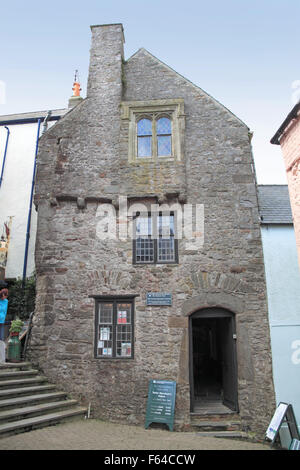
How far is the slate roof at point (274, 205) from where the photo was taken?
8570 mm

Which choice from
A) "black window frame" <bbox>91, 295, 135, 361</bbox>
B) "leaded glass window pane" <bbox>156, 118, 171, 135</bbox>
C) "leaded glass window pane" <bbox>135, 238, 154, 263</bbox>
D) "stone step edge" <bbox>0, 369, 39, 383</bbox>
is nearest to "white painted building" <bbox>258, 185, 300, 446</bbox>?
"leaded glass window pane" <bbox>135, 238, 154, 263</bbox>

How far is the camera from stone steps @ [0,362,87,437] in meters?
6.10

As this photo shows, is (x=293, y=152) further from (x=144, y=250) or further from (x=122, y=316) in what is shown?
(x=122, y=316)

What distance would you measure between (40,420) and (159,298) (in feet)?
11.7

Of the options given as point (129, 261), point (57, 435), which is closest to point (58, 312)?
point (129, 261)

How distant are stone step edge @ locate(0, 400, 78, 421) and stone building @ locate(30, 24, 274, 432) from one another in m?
0.47

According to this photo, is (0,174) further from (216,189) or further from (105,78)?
(216,189)

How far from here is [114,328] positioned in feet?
26.9

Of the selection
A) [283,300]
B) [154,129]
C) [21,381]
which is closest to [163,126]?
[154,129]

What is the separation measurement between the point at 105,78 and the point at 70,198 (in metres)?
3.97

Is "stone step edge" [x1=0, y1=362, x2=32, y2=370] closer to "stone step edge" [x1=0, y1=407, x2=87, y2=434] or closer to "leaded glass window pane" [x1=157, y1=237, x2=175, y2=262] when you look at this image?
"stone step edge" [x1=0, y1=407, x2=87, y2=434]

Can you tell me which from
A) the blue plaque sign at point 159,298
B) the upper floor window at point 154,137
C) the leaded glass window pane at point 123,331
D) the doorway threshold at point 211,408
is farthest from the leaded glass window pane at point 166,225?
the doorway threshold at point 211,408

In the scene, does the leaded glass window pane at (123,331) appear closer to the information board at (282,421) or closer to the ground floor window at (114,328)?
the ground floor window at (114,328)
